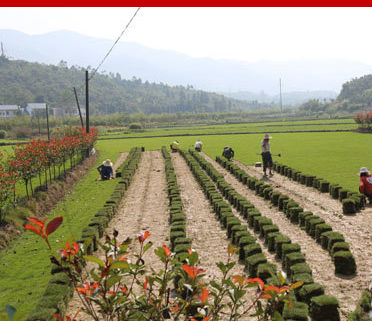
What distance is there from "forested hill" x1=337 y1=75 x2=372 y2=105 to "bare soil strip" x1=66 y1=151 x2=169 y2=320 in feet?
504

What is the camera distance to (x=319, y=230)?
1025cm

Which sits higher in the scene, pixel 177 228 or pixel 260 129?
pixel 260 129

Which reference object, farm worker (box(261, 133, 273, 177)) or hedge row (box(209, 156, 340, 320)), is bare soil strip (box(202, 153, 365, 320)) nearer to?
hedge row (box(209, 156, 340, 320))

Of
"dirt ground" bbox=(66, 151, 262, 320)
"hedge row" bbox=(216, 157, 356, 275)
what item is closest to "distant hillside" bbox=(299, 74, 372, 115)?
"dirt ground" bbox=(66, 151, 262, 320)

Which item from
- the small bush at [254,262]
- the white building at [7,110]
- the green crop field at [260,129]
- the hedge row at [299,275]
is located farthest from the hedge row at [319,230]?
the white building at [7,110]

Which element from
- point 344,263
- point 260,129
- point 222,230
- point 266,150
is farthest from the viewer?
point 260,129

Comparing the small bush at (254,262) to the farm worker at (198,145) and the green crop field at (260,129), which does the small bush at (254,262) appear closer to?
the farm worker at (198,145)

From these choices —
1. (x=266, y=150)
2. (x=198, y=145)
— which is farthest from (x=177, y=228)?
(x=198, y=145)

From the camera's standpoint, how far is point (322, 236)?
978cm

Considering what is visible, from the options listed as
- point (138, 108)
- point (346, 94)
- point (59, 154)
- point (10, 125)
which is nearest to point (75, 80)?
point (138, 108)

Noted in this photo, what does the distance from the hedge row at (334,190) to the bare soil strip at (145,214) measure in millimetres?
5959

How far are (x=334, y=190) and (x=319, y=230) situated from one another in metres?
5.70

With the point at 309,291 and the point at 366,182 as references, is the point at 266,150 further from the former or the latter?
the point at 309,291

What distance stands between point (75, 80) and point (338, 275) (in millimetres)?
170039
